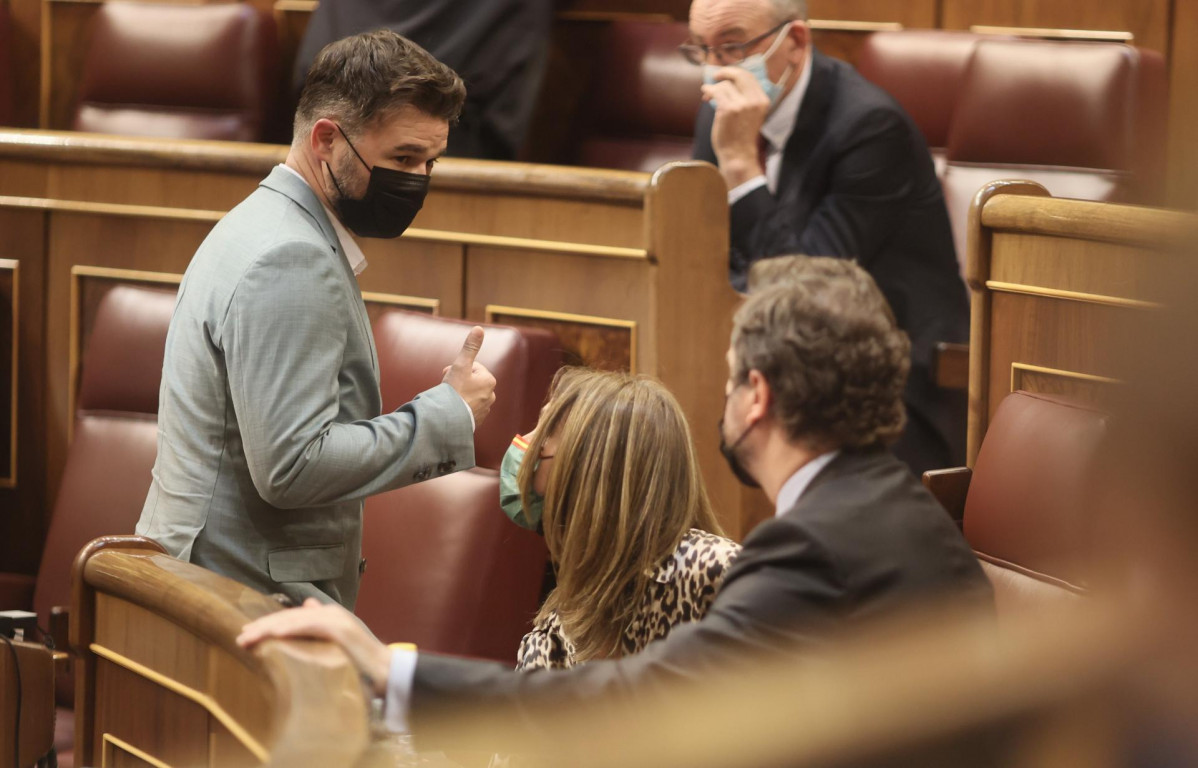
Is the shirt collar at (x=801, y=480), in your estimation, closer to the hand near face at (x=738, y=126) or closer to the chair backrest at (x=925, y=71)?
the hand near face at (x=738, y=126)

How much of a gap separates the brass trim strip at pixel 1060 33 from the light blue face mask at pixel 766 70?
63cm

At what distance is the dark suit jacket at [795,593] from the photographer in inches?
32.2

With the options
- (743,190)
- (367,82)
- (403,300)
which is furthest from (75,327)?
(367,82)

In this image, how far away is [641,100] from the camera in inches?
106

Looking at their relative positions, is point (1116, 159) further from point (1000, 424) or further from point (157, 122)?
point (157, 122)

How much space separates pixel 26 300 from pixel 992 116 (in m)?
1.60

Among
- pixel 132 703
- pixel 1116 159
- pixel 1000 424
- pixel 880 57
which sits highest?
pixel 880 57

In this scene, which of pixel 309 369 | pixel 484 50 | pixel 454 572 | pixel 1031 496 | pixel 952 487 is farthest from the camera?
pixel 484 50

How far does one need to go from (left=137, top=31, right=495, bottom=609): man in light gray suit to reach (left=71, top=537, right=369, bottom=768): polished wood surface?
9 centimetres

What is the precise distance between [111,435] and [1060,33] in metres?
1.80

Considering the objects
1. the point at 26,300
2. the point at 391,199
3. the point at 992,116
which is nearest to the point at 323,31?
the point at 26,300

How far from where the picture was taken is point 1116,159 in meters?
A: 2.26

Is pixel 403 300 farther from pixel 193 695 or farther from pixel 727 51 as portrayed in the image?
pixel 193 695

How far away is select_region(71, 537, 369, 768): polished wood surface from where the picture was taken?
82 cm
